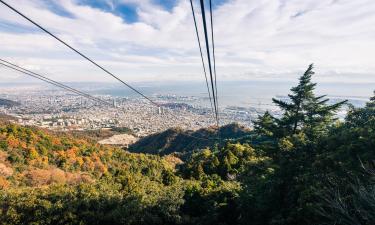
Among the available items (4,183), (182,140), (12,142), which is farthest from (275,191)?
(182,140)

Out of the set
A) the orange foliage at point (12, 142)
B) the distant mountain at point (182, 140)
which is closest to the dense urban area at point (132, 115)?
the distant mountain at point (182, 140)

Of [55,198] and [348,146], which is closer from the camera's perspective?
[348,146]

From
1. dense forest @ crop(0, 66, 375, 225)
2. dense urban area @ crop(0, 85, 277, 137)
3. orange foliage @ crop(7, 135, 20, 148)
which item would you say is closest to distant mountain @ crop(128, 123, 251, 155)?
dense urban area @ crop(0, 85, 277, 137)

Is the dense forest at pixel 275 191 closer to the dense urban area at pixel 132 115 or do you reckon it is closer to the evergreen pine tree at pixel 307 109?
the evergreen pine tree at pixel 307 109

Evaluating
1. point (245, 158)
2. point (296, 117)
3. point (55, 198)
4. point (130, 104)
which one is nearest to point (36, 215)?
point (55, 198)

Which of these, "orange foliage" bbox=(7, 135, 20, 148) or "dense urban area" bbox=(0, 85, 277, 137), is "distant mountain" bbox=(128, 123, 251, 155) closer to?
"dense urban area" bbox=(0, 85, 277, 137)

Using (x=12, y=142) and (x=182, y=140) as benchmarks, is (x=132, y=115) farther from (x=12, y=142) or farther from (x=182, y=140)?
(x=12, y=142)

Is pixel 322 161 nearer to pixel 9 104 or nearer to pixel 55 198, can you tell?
pixel 55 198

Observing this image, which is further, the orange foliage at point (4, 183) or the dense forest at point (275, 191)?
the orange foliage at point (4, 183)
